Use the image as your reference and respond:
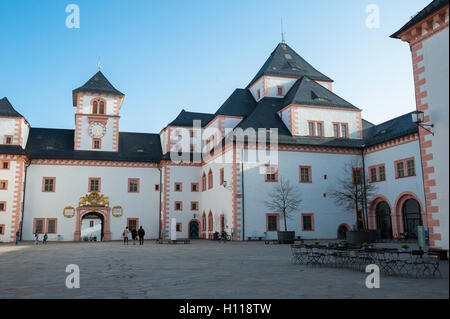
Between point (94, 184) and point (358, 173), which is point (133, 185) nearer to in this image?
point (94, 184)

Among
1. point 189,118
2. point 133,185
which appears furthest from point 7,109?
point 189,118

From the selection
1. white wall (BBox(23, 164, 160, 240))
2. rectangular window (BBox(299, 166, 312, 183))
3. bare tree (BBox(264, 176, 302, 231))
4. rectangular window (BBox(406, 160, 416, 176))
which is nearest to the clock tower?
white wall (BBox(23, 164, 160, 240))

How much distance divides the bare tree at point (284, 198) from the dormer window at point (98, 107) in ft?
75.4

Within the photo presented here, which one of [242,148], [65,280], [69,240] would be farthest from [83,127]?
[65,280]

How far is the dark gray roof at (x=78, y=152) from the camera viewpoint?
44375 mm

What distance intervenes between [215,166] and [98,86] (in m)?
18.1

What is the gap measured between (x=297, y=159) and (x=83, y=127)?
79.8 ft

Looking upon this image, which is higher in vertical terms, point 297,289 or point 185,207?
point 185,207

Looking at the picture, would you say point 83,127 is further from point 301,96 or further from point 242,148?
point 301,96

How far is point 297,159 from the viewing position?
36688mm

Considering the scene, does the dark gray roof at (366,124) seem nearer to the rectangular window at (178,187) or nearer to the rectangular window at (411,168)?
the rectangular window at (411,168)

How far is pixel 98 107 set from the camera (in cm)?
4728

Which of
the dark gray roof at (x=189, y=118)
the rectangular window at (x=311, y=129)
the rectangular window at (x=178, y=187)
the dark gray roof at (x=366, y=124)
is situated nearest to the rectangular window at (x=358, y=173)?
the rectangular window at (x=311, y=129)
